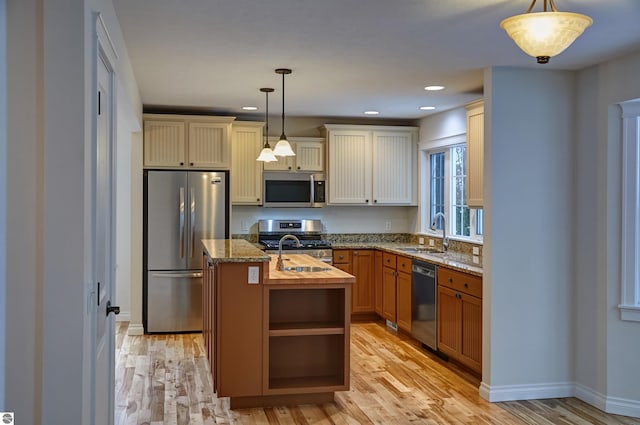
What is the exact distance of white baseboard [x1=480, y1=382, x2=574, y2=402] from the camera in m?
4.48

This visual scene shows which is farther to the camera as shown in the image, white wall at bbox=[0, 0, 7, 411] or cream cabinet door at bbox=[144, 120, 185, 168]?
cream cabinet door at bbox=[144, 120, 185, 168]

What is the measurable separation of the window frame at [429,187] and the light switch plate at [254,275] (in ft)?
9.03

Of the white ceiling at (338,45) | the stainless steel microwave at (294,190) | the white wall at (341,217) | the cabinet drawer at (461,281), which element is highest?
the white ceiling at (338,45)

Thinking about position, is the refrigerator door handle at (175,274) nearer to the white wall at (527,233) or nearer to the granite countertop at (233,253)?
the granite countertop at (233,253)

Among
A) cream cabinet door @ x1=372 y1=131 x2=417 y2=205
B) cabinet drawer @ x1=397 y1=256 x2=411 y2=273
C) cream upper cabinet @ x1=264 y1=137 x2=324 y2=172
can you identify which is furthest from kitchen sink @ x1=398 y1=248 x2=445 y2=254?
cream upper cabinet @ x1=264 y1=137 x2=324 y2=172

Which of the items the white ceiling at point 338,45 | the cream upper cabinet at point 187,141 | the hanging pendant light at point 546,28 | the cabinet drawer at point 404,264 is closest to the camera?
the hanging pendant light at point 546,28

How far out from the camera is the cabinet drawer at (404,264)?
623cm

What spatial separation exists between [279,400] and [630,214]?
2720 millimetres

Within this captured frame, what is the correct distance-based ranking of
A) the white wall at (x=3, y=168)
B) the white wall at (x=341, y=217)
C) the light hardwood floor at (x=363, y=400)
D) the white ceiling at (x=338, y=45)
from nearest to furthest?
the white wall at (x=3, y=168) < the white ceiling at (x=338, y=45) < the light hardwood floor at (x=363, y=400) < the white wall at (x=341, y=217)

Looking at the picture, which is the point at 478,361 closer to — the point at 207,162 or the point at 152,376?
the point at 152,376

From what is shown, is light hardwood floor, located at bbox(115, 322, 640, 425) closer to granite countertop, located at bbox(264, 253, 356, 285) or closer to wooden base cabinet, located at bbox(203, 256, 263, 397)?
wooden base cabinet, located at bbox(203, 256, 263, 397)

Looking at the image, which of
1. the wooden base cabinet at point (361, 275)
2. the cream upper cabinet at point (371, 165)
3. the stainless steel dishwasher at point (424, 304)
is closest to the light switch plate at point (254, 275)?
the stainless steel dishwasher at point (424, 304)

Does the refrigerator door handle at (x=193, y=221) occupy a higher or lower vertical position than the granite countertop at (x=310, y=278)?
higher

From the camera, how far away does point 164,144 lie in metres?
6.61
